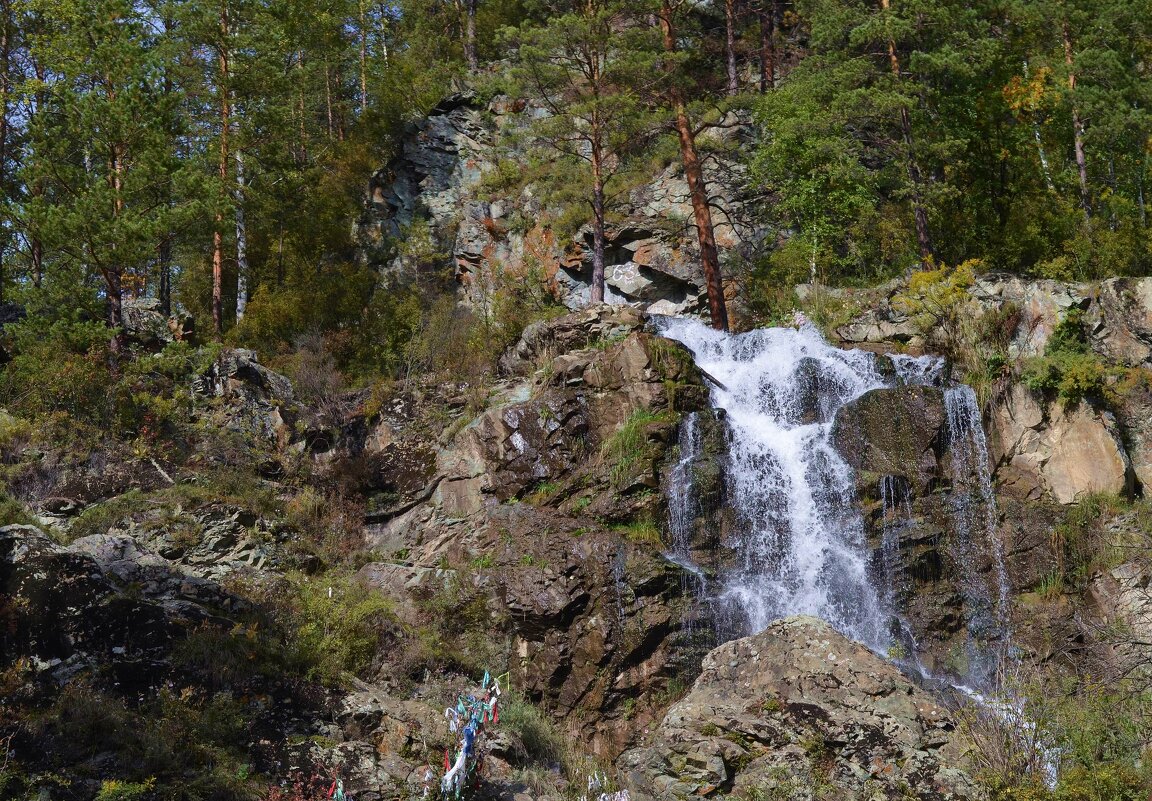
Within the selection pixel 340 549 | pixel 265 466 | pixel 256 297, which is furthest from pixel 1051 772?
pixel 256 297

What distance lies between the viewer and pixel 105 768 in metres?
8.92

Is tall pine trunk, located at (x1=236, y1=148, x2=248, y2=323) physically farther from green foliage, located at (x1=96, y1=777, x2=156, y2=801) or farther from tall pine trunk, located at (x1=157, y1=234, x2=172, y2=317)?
green foliage, located at (x1=96, y1=777, x2=156, y2=801)

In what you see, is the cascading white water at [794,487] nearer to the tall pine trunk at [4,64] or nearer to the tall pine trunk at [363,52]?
the tall pine trunk at [4,64]

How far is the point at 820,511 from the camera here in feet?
48.5

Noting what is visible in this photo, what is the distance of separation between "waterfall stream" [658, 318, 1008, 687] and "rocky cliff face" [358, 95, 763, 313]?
615 centimetres

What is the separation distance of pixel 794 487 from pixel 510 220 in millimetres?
13323

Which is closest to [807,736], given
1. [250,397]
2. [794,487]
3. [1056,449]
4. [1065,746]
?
[1065,746]

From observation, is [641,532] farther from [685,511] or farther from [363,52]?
[363,52]

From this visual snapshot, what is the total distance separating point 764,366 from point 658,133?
8471mm

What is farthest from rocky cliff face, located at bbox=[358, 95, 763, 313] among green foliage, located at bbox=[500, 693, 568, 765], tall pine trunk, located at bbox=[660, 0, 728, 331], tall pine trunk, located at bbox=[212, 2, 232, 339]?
green foliage, located at bbox=[500, 693, 568, 765]

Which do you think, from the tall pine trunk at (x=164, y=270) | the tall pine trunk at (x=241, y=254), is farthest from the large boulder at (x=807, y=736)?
the tall pine trunk at (x=241, y=254)

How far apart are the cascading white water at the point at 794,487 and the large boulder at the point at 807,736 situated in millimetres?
4752

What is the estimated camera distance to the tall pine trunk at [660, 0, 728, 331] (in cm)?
2020

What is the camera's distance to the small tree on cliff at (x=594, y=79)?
67.8 ft
